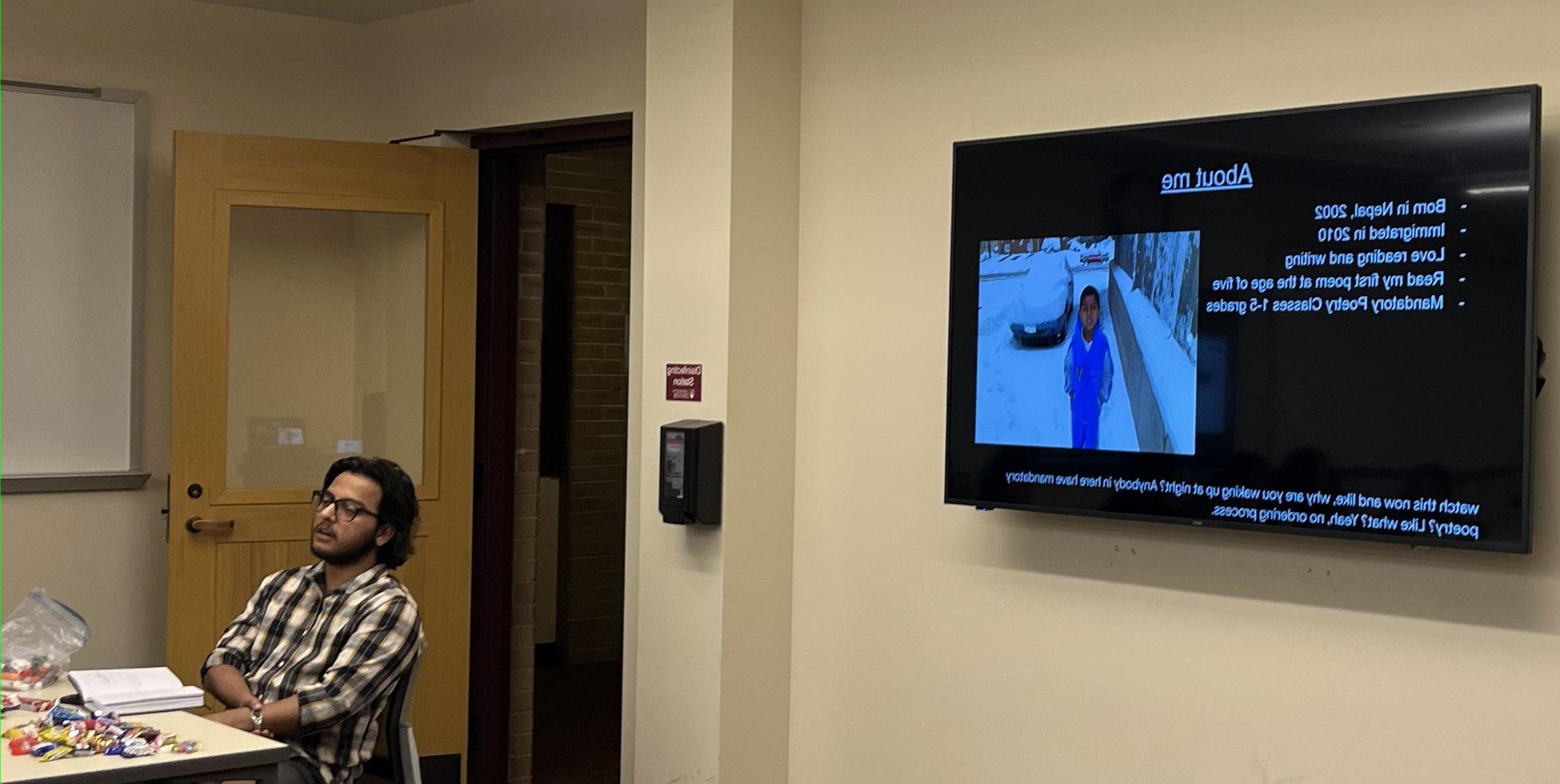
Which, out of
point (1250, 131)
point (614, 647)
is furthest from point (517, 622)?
point (1250, 131)

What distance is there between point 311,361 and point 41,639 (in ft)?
6.44

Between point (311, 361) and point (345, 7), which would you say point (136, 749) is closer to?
point (311, 361)

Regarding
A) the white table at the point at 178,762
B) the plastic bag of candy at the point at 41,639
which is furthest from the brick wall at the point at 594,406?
the white table at the point at 178,762

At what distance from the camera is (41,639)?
324 cm

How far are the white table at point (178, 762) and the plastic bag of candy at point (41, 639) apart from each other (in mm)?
304

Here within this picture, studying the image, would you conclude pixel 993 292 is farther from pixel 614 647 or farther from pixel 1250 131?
pixel 614 647

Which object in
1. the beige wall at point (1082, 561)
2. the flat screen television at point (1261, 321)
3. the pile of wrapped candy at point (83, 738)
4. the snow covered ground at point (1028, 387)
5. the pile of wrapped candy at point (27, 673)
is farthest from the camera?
the snow covered ground at point (1028, 387)

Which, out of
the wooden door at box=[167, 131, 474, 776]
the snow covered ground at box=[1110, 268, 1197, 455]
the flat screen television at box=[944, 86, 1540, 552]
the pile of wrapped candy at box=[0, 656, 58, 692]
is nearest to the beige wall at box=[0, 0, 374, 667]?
the wooden door at box=[167, 131, 474, 776]

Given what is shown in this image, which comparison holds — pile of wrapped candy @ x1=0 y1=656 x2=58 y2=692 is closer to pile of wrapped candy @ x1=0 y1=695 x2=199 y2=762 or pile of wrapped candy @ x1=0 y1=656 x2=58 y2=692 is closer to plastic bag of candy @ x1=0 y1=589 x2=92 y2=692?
plastic bag of candy @ x1=0 y1=589 x2=92 y2=692

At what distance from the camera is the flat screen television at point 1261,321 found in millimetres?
2678

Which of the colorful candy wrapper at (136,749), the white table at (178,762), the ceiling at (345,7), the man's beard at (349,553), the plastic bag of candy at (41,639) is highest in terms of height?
the ceiling at (345,7)

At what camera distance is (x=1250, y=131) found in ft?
9.90

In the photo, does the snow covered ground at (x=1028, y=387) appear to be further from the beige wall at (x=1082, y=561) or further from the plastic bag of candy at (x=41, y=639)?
the plastic bag of candy at (x=41, y=639)

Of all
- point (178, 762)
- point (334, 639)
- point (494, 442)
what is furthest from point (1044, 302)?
point (494, 442)
